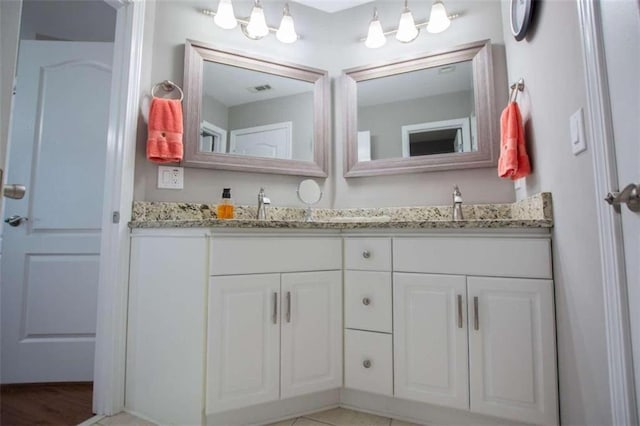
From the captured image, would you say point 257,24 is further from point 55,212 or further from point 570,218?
point 570,218

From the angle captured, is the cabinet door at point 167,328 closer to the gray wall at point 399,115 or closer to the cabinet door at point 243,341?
the cabinet door at point 243,341

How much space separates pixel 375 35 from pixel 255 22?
71 centimetres

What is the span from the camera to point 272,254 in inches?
51.7

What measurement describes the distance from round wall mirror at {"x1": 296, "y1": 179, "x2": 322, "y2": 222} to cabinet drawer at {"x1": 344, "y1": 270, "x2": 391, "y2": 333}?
59 centimetres

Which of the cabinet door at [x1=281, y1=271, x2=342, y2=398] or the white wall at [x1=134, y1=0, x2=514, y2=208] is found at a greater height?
the white wall at [x1=134, y1=0, x2=514, y2=208]

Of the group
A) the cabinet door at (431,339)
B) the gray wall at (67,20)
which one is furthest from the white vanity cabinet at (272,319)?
the gray wall at (67,20)

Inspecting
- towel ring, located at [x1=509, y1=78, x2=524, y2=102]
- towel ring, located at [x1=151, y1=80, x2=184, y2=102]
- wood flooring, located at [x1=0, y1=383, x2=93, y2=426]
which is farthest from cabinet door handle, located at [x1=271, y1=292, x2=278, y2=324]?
towel ring, located at [x1=509, y1=78, x2=524, y2=102]

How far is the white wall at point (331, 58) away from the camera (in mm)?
1698

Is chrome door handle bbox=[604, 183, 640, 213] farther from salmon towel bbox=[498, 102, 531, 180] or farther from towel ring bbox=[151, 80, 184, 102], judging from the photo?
towel ring bbox=[151, 80, 184, 102]

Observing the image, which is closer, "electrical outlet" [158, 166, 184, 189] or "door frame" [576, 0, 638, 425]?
"door frame" [576, 0, 638, 425]

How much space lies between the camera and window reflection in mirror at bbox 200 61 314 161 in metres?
1.81

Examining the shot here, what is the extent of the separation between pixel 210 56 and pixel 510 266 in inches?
70.6

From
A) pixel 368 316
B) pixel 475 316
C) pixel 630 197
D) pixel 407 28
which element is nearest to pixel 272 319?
pixel 368 316

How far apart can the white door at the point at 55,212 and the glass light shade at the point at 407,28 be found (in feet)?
5.55
